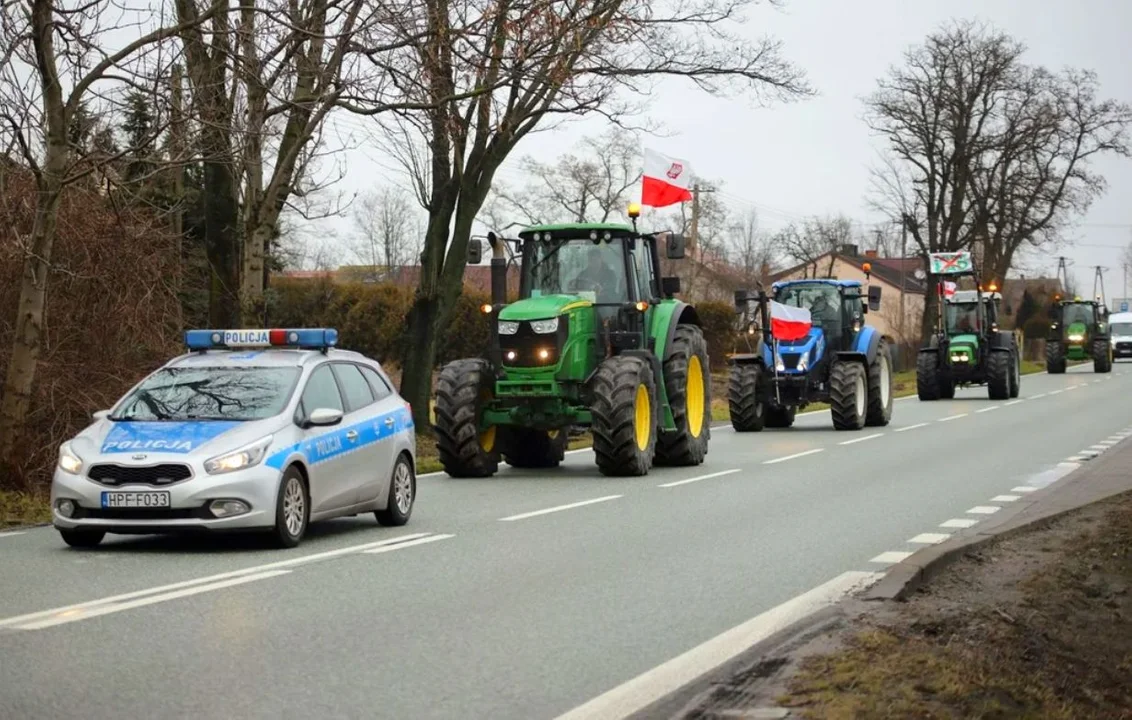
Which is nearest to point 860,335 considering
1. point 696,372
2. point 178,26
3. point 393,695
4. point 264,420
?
point 696,372

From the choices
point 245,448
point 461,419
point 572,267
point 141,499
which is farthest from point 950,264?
point 141,499

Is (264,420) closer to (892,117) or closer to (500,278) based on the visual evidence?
(500,278)

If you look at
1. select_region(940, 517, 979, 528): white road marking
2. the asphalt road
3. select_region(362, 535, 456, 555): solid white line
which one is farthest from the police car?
select_region(940, 517, 979, 528): white road marking

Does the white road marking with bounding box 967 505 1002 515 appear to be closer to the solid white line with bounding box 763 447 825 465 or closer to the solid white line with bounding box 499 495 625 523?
the solid white line with bounding box 499 495 625 523

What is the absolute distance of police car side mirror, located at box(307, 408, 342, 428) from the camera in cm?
1323

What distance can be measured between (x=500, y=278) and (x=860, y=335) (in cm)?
1125

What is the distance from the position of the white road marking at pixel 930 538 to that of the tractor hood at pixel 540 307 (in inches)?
265

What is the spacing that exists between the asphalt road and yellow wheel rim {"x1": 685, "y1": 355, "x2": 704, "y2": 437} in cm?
171

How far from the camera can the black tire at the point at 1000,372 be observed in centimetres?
4362

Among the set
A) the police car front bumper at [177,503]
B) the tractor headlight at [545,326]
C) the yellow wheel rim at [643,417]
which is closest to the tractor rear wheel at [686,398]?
the yellow wheel rim at [643,417]

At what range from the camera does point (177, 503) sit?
12.3 meters

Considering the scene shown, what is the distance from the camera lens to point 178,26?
16016mm

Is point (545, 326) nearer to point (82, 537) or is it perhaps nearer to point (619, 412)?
point (619, 412)

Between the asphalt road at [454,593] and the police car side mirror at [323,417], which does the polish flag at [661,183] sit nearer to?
the asphalt road at [454,593]
